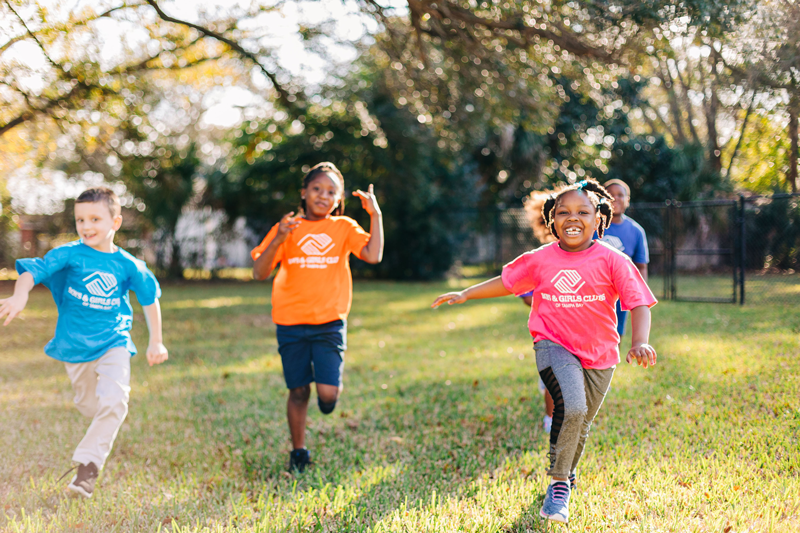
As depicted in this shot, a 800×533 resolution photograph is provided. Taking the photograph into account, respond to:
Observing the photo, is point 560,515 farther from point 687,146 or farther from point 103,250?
point 687,146

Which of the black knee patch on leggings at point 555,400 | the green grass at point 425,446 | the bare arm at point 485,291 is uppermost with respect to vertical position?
the bare arm at point 485,291

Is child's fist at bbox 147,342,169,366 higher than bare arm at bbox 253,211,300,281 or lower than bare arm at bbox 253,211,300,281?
lower

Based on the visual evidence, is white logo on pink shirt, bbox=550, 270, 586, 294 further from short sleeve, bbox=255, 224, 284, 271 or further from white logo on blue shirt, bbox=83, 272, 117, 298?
white logo on blue shirt, bbox=83, 272, 117, 298

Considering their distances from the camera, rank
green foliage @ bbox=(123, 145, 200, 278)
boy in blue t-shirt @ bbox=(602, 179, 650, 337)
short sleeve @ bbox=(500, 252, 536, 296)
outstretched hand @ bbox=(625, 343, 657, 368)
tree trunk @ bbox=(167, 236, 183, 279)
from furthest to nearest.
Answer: tree trunk @ bbox=(167, 236, 183, 279), green foliage @ bbox=(123, 145, 200, 278), boy in blue t-shirt @ bbox=(602, 179, 650, 337), short sleeve @ bbox=(500, 252, 536, 296), outstretched hand @ bbox=(625, 343, 657, 368)

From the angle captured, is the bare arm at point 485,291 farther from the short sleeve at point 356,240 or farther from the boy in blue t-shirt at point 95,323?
the boy in blue t-shirt at point 95,323

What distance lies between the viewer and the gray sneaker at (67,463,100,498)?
357 cm

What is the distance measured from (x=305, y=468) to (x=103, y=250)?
1.91 m

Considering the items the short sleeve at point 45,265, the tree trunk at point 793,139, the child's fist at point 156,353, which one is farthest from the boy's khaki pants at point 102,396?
the tree trunk at point 793,139

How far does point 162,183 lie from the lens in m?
15.5

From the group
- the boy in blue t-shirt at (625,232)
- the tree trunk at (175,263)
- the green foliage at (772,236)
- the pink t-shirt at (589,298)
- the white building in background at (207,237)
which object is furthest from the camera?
the white building in background at (207,237)

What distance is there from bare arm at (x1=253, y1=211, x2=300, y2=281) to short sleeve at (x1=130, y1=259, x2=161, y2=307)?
640 mm

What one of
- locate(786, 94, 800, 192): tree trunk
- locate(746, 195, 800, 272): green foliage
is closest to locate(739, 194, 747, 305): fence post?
locate(746, 195, 800, 272): green foliage

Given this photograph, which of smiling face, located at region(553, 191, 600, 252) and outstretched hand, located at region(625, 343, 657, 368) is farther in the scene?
smiling face, located at region(553, 191, 600, 252)

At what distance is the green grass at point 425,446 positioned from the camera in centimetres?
322
